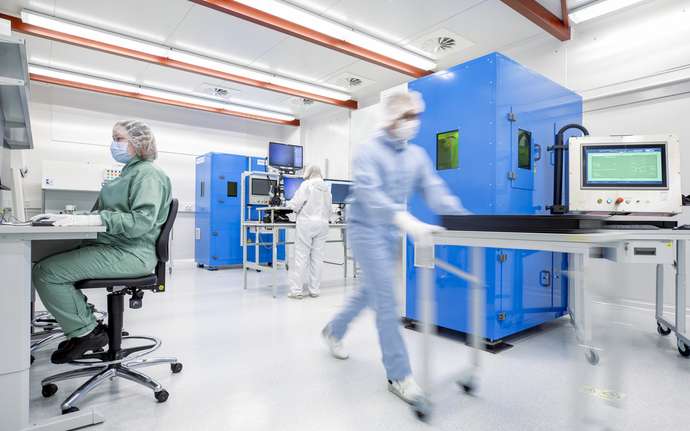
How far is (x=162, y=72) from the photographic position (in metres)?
5.49

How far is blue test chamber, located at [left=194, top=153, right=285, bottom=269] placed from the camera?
6223 millimetres

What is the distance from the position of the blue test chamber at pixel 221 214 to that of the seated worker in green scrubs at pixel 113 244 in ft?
14.4

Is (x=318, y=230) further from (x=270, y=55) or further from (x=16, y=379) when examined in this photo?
(x=16, y=379)

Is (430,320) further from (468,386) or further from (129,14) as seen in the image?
(129,14)

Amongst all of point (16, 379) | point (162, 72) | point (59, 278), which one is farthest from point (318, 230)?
point (162, 72)

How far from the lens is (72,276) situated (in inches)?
62.4

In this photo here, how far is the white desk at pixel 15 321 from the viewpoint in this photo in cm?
127

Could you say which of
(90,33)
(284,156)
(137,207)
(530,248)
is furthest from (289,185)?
(530,248)

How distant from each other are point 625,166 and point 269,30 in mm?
3774

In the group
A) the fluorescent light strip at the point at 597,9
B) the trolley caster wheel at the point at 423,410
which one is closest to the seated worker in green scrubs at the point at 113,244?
the trolley caster wheel at the point at 423,410

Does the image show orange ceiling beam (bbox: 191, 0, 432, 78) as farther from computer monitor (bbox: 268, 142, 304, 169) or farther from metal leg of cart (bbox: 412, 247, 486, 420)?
metal leg of cart (bbox: 412, 247, 486, 420)

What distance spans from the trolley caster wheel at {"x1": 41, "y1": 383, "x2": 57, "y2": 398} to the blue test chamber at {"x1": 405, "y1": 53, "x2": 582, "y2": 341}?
221cm

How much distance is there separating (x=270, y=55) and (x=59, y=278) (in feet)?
13.5

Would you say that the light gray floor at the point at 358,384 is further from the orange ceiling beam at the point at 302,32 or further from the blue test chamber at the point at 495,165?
the orange ceiling beam at the point at 302,32
